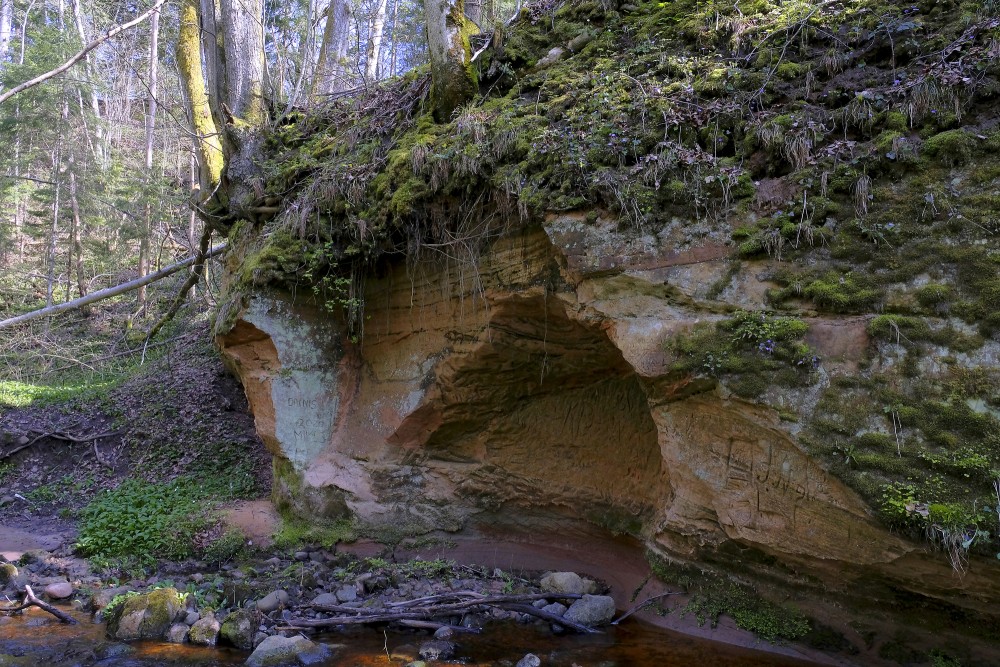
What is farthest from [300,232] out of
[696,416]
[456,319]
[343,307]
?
[696,416]

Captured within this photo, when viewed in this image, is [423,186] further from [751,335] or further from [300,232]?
Answer: [751,335]

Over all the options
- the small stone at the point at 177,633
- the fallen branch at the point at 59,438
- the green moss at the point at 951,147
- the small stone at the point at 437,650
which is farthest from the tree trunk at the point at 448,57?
the fallen branch at the point at 59,438

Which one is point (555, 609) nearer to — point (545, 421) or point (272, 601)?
point (545, 421)

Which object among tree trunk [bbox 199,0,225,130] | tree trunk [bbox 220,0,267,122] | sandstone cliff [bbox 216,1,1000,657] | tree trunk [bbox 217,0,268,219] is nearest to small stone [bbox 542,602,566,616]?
sandstone cliff [bbox 216,1,1000,657]

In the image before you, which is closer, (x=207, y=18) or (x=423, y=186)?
(x=423, y=186)

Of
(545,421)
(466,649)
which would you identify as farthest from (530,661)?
(545,421)

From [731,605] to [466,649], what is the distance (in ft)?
7.50

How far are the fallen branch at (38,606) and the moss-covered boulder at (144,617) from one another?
447mm

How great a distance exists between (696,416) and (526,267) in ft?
7.16

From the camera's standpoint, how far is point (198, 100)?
965 cm

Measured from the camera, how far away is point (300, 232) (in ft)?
25.6

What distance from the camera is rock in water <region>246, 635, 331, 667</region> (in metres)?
5.09

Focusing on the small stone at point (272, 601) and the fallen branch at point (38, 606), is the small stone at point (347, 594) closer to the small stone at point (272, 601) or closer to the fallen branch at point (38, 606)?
the small stone at point (272, 601)

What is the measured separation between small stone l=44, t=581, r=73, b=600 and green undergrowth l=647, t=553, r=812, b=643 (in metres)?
5.82
